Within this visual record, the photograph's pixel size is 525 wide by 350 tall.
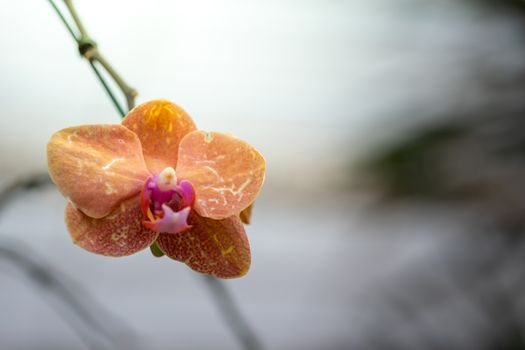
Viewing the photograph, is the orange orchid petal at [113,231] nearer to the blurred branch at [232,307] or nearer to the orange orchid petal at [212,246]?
the orange orchid petal at [212,246]

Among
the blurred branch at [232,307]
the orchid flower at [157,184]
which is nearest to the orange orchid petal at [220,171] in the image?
the orchid flower at [157,184]

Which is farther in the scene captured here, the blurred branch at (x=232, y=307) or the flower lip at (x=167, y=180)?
the blurred branch at (x=232, y=307)

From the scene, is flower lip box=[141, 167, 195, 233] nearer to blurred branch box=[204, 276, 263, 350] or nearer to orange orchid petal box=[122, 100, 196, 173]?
orange orchid petal box=[122, 100, 196, 173]

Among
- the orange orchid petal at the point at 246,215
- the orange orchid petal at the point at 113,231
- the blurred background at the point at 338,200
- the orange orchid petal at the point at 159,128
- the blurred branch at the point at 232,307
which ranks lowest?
the orange orchid petal at the point at 113,231

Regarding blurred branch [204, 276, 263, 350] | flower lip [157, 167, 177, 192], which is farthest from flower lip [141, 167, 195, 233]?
blurred branch [204, 276, 263, 350]

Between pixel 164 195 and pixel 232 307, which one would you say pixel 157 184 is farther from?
pixel 232 307

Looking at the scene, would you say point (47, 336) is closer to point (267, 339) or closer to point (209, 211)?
point (267, 339)

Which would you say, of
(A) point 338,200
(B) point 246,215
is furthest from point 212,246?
(A) point 338,200

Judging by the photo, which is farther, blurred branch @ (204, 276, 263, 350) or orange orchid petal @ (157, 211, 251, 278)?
blurred branch @ (204, 276, 263, 350)
